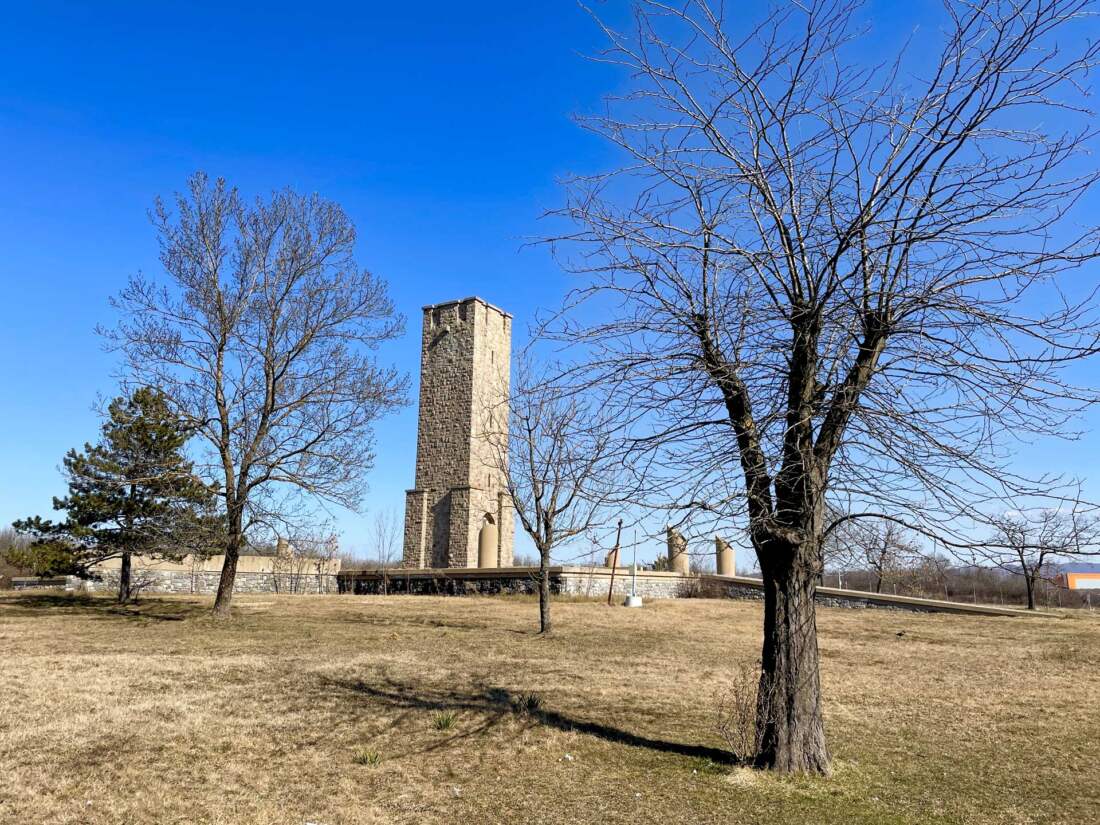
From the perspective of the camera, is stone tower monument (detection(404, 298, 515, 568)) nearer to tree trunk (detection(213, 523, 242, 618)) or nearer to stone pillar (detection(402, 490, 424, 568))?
stone pillar (detection(402, 490, 424, 568))

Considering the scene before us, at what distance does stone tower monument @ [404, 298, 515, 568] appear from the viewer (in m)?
37.4

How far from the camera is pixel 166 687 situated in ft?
29.0

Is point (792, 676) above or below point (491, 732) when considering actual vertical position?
above

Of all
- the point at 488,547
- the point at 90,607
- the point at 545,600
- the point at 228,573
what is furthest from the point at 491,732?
the point at 488,547

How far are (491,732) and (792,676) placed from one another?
10.1 feet

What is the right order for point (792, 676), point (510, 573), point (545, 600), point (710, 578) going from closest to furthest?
1. point (792, 676)
2. point (545, 600)
3. point (510, 573)
4. point (710, 578)

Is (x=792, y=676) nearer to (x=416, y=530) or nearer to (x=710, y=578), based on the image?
(x=710, y=578)

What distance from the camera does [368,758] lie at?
642cm

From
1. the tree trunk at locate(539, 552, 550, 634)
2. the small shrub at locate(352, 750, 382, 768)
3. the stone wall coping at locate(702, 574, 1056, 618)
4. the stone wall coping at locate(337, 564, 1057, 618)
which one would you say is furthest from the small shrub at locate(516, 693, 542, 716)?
the stone wall coping at locate(702, 574, 1056, 618)

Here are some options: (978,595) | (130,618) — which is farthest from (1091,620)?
(130,618)

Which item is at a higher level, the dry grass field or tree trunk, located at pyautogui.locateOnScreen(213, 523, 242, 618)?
tree trunk, located at pyautogui.locateOnScreen(213, 523, 242, 618)

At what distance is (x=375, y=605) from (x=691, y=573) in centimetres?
1407

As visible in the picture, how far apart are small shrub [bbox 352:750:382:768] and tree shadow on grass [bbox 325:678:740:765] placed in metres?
0.59

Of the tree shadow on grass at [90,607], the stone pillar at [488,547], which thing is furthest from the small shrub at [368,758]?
the stone pillar at [488,547]
